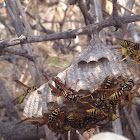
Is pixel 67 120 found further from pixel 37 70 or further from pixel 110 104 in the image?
pixel 37 70

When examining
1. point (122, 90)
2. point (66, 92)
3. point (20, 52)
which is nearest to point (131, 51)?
point (122, 90)

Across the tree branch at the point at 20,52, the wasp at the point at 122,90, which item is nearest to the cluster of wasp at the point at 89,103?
the wasp at the point at 122,90

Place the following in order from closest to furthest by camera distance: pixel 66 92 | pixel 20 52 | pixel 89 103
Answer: pixel 66 92
pixel 89 103
pixel 20 52

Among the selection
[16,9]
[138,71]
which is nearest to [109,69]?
[138,71]

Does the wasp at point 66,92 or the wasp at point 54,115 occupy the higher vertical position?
the wasp at point 66,92

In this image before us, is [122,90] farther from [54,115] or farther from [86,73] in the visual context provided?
[54,115]

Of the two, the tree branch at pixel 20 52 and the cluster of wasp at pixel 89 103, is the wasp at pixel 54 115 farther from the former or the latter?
the tree branch at pixel 20 52
